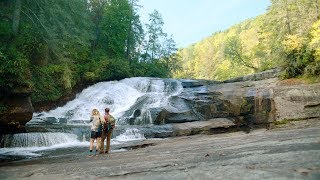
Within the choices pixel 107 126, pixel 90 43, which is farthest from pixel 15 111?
pixel 90 43

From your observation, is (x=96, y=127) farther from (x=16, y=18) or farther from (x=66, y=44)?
(x=66, y=44)

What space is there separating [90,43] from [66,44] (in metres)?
10.1

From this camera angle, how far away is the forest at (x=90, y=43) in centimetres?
1692

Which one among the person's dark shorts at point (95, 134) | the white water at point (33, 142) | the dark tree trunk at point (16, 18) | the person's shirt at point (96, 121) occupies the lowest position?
the white water at point (33, 142)

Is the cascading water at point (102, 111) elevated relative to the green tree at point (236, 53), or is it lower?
lower

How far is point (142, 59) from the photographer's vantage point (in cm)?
5956

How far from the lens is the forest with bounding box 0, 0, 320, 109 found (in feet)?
55.5

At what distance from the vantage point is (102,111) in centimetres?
2922

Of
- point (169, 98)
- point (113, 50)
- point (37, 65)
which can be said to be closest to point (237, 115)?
point (169, 98)

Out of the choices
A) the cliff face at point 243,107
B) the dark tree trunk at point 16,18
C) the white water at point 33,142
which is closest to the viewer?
the white water at point 33,142

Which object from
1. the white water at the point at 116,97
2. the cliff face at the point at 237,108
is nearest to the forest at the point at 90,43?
the white water at the point at 116,97

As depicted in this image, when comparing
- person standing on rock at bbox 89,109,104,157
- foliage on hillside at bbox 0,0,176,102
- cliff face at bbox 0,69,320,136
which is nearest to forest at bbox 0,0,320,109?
foliage on hillside at bbox 0,0,176,102

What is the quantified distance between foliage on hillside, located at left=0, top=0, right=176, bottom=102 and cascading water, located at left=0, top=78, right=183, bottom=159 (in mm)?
2235

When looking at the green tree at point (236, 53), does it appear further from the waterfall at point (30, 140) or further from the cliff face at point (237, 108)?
the waterfall at point (30, 140)
